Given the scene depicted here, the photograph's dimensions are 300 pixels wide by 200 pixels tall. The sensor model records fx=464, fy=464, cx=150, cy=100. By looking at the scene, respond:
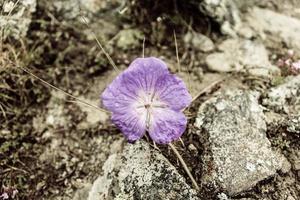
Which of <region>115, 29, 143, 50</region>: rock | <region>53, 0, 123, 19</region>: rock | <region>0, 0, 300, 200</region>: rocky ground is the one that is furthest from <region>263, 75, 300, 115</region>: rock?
<region>53, 0, 123, 19</region>: rock

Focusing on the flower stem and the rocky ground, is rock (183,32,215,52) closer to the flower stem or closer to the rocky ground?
the rocky ground

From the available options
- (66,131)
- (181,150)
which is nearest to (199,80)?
(181,150)

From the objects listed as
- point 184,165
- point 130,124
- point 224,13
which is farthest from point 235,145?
point 224,13

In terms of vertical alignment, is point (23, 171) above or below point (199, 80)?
below

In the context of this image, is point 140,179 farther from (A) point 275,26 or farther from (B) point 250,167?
(A) point 275,26

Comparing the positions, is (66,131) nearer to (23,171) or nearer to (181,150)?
(23,171)

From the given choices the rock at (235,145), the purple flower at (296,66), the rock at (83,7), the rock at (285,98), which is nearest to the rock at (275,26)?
the purple flower at (296,66)

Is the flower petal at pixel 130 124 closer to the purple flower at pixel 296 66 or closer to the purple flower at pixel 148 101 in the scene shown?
the purple flower at pixel 148 101
